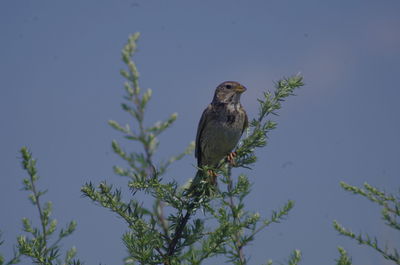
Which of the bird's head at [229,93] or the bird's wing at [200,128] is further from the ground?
the bird's head at [229,93]

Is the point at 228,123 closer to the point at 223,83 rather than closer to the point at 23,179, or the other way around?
the point at 223,83

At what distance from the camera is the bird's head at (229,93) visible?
8.32 metres

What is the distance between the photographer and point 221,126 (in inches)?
310

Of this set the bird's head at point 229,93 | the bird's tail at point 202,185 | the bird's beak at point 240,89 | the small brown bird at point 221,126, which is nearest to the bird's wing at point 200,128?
the small brown bird at point 221,126

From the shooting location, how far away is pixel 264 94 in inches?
174

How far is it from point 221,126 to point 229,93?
0.84 meters

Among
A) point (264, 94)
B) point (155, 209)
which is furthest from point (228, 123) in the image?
point (155, 209)

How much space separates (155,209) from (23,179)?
1064mm

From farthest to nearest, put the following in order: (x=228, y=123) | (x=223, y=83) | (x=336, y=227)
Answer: (x=223, y=83)
(x=228, y=123)
(x=336, y=227)

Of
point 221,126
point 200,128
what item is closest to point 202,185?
point 221,126

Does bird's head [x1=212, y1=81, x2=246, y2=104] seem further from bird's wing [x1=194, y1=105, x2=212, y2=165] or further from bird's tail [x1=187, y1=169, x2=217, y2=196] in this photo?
bird's tail [x1=187, y1=169, x2=217, y2=196]

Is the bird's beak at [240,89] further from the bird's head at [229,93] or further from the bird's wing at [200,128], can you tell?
the bird's wing at [200,128]

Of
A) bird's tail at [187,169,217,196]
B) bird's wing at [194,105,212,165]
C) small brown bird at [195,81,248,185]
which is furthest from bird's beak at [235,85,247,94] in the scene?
bird's tail at [187,169,217,196]

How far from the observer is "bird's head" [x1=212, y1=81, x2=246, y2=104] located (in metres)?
8.32
